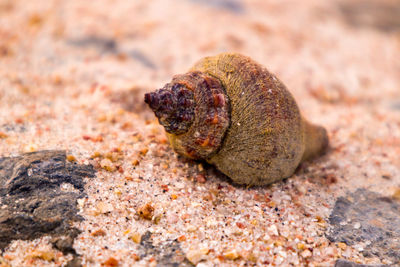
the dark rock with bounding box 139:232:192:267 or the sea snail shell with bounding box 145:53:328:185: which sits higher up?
the sea snail shell with bounding box 145:53:328:185

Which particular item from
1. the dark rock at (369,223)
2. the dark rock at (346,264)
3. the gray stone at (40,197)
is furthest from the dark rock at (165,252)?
the dark rock at (369,223)

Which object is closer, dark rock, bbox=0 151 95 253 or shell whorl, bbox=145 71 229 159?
dark rock, bbox=0 151 95 253

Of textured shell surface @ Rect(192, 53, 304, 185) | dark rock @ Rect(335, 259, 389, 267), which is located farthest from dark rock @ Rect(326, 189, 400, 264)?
textured shell surface @ Rect(192, 53, 304, 185)

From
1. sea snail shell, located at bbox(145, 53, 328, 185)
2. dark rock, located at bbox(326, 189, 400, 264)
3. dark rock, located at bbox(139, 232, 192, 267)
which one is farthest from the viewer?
sea snail shell, located at bbox(145, 53, 328, 185)

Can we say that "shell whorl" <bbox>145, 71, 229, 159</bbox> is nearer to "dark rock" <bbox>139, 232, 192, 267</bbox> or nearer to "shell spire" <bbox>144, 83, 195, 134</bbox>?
"shell spire" <bbox>144, 83, 195, 134</bbox>

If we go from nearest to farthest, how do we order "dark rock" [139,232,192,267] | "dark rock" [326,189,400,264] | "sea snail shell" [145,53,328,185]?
"dark rock" [139,232,192,267] < "dark rock" [326,189,400,264] < "sea snail shell" [145,53,328,185]

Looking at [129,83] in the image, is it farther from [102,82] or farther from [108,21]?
[108,21]

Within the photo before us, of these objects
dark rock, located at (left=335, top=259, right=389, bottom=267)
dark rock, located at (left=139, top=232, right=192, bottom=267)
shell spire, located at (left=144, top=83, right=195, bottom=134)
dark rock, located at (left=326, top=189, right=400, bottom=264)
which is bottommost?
dark rock, located at (left=139, top=232, right=192, bottom=267)

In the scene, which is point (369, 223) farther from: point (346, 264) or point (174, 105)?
point (174, 105)
